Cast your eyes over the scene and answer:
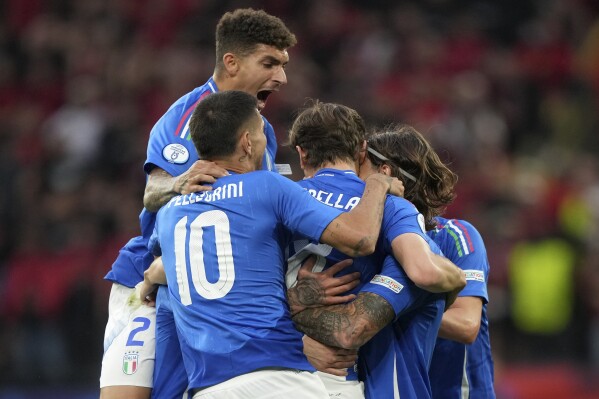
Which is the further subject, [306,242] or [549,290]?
[549,290]

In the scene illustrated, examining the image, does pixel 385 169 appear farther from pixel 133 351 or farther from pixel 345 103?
pixel 345 103

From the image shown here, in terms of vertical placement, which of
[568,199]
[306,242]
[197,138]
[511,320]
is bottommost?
[511,320]

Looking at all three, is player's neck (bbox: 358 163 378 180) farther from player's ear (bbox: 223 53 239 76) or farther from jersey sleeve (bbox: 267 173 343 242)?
player's ear (bbox: 223 53 239 76)

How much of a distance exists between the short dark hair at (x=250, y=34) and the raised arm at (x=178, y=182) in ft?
3.02

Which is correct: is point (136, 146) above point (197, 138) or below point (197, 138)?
below

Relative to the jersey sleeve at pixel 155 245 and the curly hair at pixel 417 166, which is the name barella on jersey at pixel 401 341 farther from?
the jersey sleeve at pixel 155 245

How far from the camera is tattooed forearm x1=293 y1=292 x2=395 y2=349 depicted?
4.75 m

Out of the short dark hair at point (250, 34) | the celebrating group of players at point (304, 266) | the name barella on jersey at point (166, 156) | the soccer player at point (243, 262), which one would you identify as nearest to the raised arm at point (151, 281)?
the celebrating group of players at point (304, 266)

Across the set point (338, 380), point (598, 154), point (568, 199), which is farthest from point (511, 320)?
point (338, 380)

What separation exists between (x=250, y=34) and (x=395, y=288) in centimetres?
206

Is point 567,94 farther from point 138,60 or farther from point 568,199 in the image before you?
point 138,60

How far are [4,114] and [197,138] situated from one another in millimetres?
11024

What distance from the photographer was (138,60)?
1524 centimetres

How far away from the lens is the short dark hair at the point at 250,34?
6.16 meters
